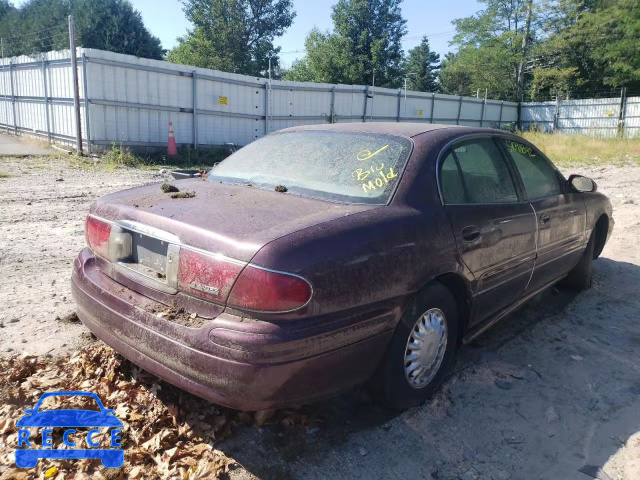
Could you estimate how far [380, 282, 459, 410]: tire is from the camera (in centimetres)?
261

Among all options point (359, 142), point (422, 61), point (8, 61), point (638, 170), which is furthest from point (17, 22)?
point (359, 142)

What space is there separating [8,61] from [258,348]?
68.0 ft

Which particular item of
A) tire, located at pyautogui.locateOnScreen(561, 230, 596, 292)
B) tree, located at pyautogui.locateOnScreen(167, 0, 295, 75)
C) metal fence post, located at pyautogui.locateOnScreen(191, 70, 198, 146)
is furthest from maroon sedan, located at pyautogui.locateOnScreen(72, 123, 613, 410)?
tree, located at pyautogui.locateOnScreen(167, 0, 295, 75)

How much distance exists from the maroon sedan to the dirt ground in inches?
10.7

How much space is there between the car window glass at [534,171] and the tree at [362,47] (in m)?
37.8

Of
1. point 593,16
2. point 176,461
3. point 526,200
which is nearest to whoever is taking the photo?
point 176,461

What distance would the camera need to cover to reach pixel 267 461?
241 centimetres

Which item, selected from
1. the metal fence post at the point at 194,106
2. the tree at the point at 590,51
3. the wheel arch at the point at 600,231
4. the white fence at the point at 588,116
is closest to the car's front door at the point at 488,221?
the wheel arch at the point at 600,231

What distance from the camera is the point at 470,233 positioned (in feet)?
9.90

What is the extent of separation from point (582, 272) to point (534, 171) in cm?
143

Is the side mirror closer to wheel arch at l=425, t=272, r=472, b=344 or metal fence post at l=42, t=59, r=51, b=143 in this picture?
wheel arch at l=425, t=272, r=472, b=344

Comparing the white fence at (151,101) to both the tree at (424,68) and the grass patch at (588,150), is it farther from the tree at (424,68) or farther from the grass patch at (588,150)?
the tree at (424,68)

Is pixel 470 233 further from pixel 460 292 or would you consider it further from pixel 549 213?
pixel 549 213

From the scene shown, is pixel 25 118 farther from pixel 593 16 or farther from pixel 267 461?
pixel 593 16
